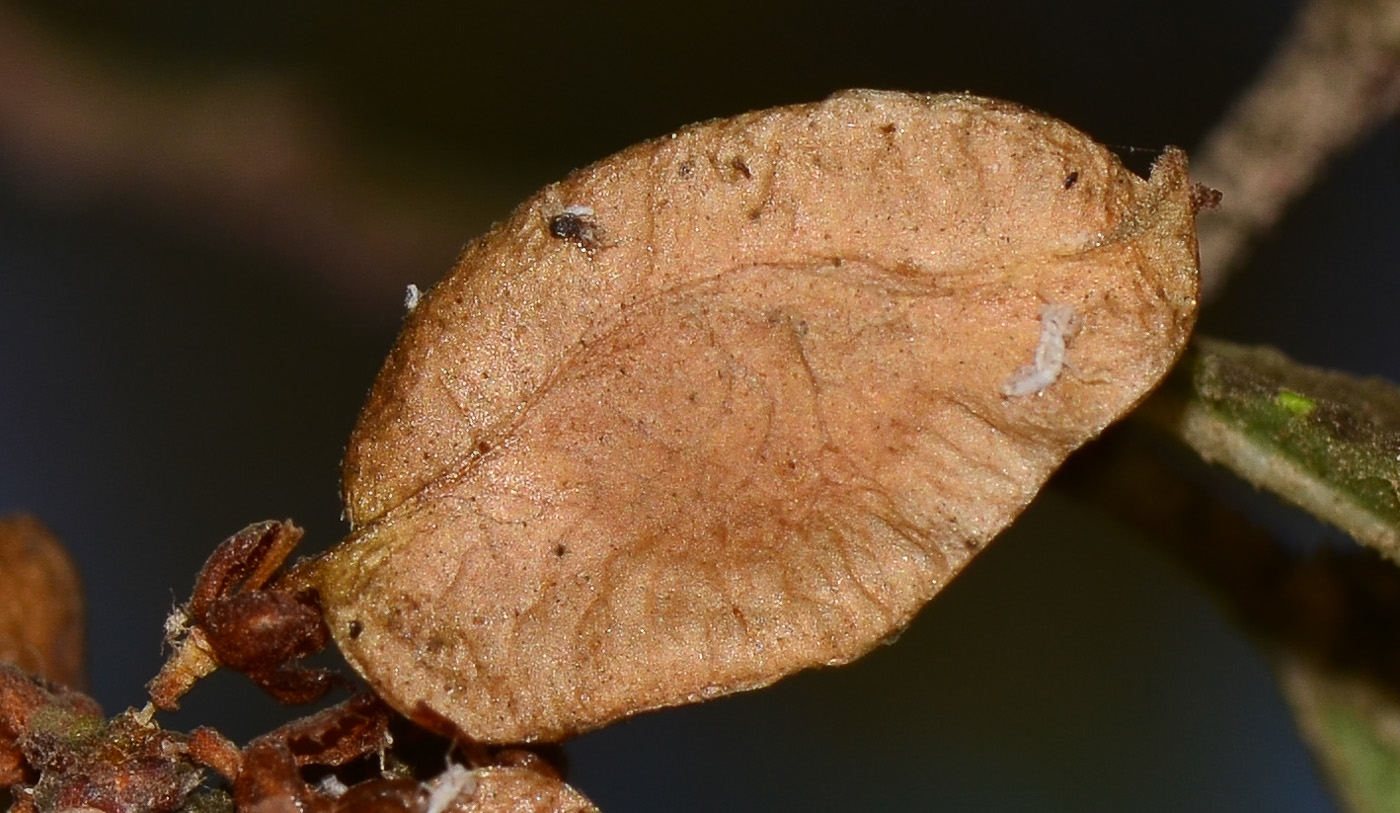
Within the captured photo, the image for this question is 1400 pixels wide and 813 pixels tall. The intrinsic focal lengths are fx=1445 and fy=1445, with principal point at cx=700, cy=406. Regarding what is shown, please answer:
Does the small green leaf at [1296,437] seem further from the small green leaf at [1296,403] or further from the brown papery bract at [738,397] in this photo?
the brown papery bract at [738,397]

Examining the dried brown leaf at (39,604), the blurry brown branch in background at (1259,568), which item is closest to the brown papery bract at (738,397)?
the dried brown leaf at (39,604)

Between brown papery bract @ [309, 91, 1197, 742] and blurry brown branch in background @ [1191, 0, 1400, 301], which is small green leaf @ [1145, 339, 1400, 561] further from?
blurry brown branch in background @ [1191, 0, 1400, 301]

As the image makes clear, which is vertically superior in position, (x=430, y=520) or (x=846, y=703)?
(x=430, y=520)

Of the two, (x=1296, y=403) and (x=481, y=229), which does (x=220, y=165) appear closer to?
(x=481, y=229)

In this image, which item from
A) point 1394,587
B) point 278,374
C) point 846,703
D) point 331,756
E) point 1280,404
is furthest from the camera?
point 278,374

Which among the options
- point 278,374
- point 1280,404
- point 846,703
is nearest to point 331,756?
point 1280,404

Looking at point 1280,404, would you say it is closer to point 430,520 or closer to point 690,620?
point 690,620

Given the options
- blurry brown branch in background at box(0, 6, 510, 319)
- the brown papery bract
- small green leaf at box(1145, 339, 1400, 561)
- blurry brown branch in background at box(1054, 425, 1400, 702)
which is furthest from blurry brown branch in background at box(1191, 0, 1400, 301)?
blurry brown branch in background at box(0, 6, 510, 319)
